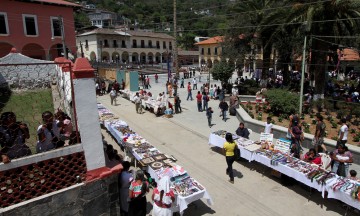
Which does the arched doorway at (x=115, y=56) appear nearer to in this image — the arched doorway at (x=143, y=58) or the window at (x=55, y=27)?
the arched doorway at (x=143, y=58)

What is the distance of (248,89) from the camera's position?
22.8 metres

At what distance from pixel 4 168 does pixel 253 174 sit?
7292mm

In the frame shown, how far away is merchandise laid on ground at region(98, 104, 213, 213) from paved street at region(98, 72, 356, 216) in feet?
2.35

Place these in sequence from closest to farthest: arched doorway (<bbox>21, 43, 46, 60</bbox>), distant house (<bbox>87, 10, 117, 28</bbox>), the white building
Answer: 1. arched doorway (<bbox>21, 43, 46, 60</bbox>)
2. the white building
3. distant house (<bbox>87, 10, 117, 28</bbox>)

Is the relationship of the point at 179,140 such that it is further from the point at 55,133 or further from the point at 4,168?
the point at 4,168

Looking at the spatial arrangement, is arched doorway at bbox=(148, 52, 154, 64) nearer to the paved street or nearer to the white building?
the white building

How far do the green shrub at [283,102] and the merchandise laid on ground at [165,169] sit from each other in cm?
823

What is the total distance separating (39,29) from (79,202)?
29.0 meters

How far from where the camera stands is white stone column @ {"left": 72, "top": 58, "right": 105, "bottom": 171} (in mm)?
4312

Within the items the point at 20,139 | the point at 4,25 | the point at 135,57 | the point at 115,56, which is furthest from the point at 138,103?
the point at 135,57

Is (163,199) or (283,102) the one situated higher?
(283,102)

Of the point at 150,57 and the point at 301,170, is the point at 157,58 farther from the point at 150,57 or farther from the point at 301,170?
the point at 301,170

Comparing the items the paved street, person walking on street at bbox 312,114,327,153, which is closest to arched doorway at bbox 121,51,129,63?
the paved street

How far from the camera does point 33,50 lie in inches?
1108
